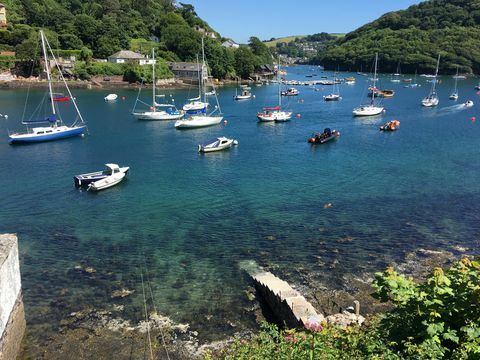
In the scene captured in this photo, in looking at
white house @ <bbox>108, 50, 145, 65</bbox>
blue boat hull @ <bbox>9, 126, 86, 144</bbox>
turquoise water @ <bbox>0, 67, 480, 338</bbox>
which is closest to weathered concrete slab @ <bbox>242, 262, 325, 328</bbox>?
turquoise water @ <bbox>0, 67, 480, 338</bbox>

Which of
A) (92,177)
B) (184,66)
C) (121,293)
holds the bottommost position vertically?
(121,293)

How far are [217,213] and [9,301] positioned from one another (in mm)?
18332

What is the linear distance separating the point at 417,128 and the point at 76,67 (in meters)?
108

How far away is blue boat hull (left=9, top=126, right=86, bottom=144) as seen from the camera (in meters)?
56.7

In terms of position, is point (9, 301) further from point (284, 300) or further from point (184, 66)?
point (184, 66)

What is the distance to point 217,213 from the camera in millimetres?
33125

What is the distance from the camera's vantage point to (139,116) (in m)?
78.8

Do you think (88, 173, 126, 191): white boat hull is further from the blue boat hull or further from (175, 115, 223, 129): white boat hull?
(175, 115, 223, 129): white boat hull

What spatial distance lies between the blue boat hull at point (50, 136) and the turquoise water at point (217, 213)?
125 cm

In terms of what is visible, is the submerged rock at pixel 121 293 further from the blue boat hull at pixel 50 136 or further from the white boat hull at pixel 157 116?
the white boat hull at pixel 157 116

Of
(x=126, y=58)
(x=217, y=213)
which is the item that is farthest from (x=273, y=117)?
(x=126, y=58)

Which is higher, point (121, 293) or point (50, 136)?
point (50, 136)

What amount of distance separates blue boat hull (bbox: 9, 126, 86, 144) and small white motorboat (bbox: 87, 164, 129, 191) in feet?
77.6

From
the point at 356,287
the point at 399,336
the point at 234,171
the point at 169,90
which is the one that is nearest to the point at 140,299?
the point at 356,287
